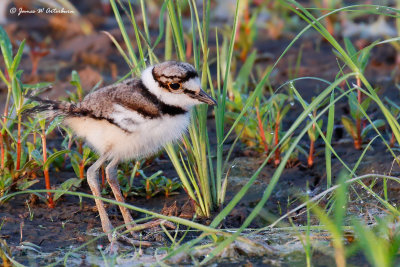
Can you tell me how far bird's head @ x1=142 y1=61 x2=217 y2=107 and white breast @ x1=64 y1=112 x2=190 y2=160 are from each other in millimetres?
92

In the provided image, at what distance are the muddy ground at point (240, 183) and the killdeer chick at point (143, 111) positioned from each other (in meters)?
0.27

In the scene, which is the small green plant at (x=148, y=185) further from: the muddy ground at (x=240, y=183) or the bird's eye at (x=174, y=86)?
the bird's eye at (x=174, y=86)

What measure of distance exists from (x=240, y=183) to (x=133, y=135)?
956mm

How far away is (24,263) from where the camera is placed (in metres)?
2.96

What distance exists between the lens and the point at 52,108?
3412 mm

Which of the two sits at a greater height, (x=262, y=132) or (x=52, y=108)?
(x=52, y=108)

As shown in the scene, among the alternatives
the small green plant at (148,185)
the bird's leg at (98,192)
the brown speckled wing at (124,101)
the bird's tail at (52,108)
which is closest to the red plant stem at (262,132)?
the small green plant at (148,185)

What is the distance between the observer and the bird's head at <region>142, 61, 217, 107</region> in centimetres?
321

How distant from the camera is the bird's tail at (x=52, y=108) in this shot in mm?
3378

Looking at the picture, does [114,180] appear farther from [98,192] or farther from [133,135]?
[133,135]

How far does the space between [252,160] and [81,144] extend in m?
1.09

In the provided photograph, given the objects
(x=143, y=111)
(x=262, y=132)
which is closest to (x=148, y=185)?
(x=143, y=111)

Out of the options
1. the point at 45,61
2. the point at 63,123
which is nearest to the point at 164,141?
the point at 63,123

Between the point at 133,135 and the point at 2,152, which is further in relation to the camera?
the point at 2,152
